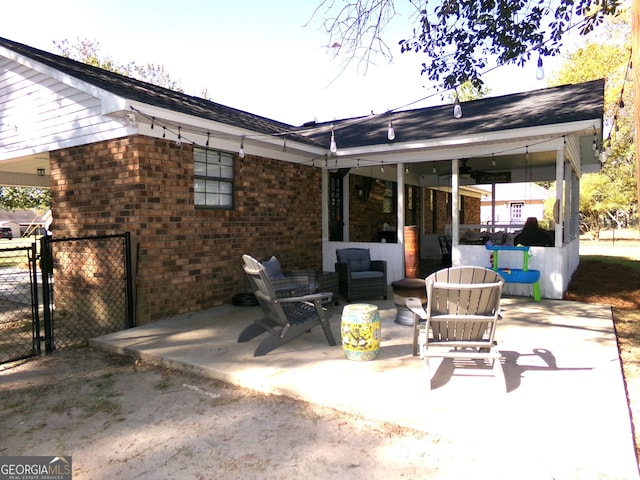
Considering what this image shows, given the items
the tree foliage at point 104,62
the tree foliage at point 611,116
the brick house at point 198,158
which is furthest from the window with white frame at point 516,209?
the tree foliage at point 104,62

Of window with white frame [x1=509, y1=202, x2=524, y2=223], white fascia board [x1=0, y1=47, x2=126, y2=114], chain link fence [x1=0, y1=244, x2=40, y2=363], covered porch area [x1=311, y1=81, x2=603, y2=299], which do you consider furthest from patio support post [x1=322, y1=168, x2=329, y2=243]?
window with white frame [x1=509, y1=202, x2=524, y2=223]

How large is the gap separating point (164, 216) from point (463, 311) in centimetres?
442

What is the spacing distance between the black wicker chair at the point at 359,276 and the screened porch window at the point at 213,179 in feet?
7.44

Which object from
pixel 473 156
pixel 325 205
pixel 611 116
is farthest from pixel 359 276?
pixel 611 116

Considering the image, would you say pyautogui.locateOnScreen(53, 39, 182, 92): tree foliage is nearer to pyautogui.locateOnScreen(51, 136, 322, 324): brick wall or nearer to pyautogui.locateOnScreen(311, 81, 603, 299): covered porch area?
pyautogui.locateOnScreen(311, 81, 603, 299): covered porch area

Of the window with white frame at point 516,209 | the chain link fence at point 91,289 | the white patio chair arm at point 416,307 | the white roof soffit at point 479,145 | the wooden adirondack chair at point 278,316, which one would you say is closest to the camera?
the white patio chair arm at point 416,307

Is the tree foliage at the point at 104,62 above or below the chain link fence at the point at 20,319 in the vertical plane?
above

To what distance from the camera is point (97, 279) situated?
651cm

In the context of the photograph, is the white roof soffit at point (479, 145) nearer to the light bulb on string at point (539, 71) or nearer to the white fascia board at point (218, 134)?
the white fascia board at point (218, 134)

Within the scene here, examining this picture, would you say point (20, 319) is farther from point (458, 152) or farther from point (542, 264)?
point (542, 264)

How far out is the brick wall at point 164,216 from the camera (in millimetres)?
5895

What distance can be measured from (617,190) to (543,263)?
19.7m

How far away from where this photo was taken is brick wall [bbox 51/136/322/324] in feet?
19.3

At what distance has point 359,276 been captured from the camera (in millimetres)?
7191
